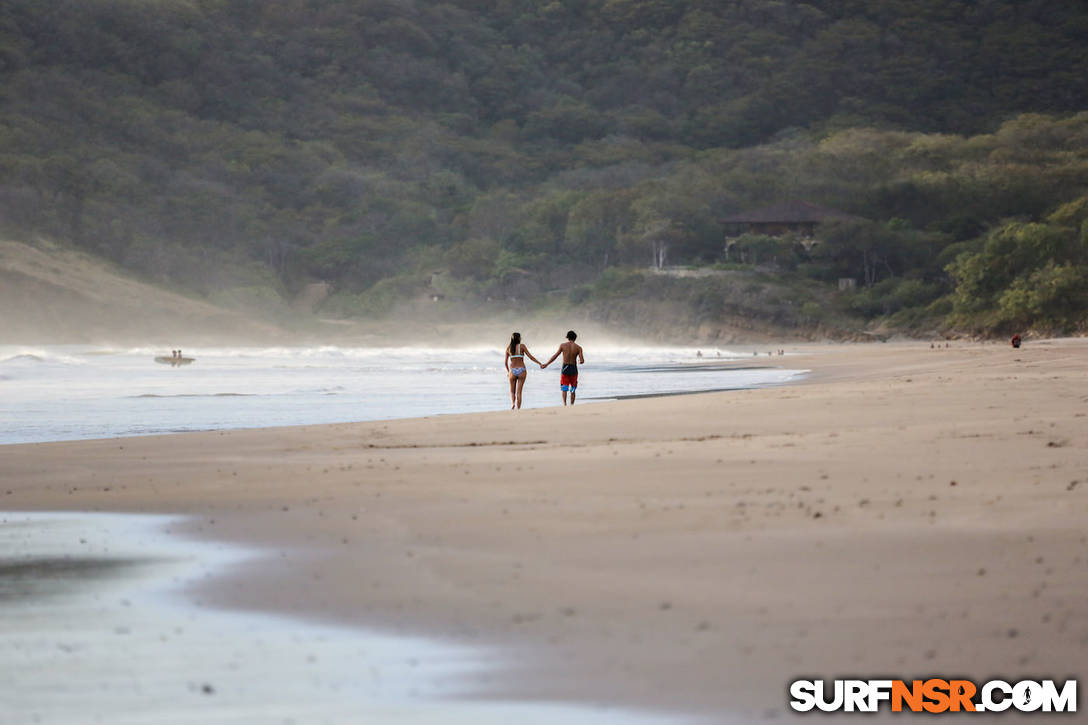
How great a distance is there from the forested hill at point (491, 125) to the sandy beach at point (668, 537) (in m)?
83.4

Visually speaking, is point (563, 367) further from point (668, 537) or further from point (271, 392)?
point (668, 537)

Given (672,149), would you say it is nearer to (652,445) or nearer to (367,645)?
(652,445)

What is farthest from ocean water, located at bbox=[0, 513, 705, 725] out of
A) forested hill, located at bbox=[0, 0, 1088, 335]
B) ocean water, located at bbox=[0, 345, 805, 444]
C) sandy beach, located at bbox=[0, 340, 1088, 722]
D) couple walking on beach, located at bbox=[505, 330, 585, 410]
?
forested hill, located at bbox=[0, 0, 1088, 335]

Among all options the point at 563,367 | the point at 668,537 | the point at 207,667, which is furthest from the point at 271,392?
the point at 207,667

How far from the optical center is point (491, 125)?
143000mm

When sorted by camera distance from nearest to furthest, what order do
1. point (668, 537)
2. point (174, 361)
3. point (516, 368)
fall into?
point (668, 537)
point (516, 368)
point (174, 361)

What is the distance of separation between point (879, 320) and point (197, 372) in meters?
45.1

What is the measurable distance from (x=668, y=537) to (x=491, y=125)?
13722 centimetres

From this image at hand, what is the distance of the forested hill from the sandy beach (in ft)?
274

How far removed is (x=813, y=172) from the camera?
105438 millimetres

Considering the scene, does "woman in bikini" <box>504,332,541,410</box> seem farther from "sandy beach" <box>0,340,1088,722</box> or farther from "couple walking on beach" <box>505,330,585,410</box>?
"sandy beach" <box>0,340,1088,722</box>

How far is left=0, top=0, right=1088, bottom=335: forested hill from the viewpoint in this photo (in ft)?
342

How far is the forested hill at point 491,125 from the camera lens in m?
104

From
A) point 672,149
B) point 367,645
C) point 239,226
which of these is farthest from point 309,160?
point 367,645
